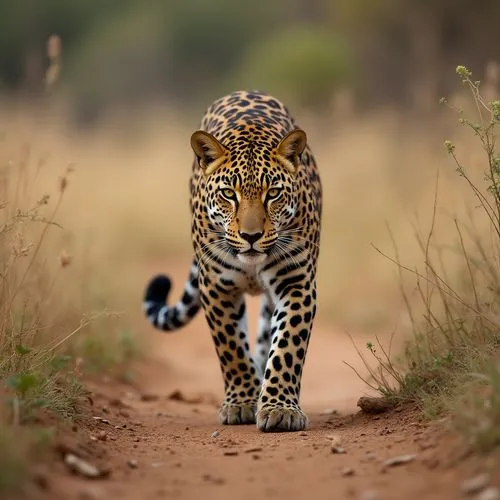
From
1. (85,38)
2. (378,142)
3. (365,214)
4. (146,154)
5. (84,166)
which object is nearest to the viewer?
(365,214)

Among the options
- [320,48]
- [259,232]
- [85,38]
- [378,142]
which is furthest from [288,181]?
[85,38]

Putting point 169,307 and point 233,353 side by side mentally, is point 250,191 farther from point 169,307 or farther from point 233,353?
point 169,307

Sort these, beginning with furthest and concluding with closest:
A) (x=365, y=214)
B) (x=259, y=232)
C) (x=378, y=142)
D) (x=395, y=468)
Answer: (x=378, y=142) → (x=365, y=214) → (x=259, y=232) → (x=395, y=468)

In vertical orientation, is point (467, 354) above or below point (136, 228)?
below

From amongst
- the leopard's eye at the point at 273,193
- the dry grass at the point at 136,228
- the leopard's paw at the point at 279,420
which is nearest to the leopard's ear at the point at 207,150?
the leopard's eye at the point at 273,193

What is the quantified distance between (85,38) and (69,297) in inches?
1262

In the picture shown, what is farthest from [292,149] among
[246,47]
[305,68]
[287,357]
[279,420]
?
[246,47]

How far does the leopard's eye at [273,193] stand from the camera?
6672 mm

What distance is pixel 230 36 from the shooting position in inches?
1670

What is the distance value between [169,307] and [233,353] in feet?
4.24

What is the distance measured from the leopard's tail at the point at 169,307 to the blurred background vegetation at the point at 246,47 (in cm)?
1444

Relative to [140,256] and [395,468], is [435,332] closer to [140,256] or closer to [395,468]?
[395,468]

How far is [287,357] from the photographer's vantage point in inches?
263

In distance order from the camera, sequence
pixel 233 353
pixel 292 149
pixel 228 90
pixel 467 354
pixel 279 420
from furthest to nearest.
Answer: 1. pixel 228 90
2. pixel 233 353
3. pixel 292 149
4. pixel 279 420
5. pixel 467 354
